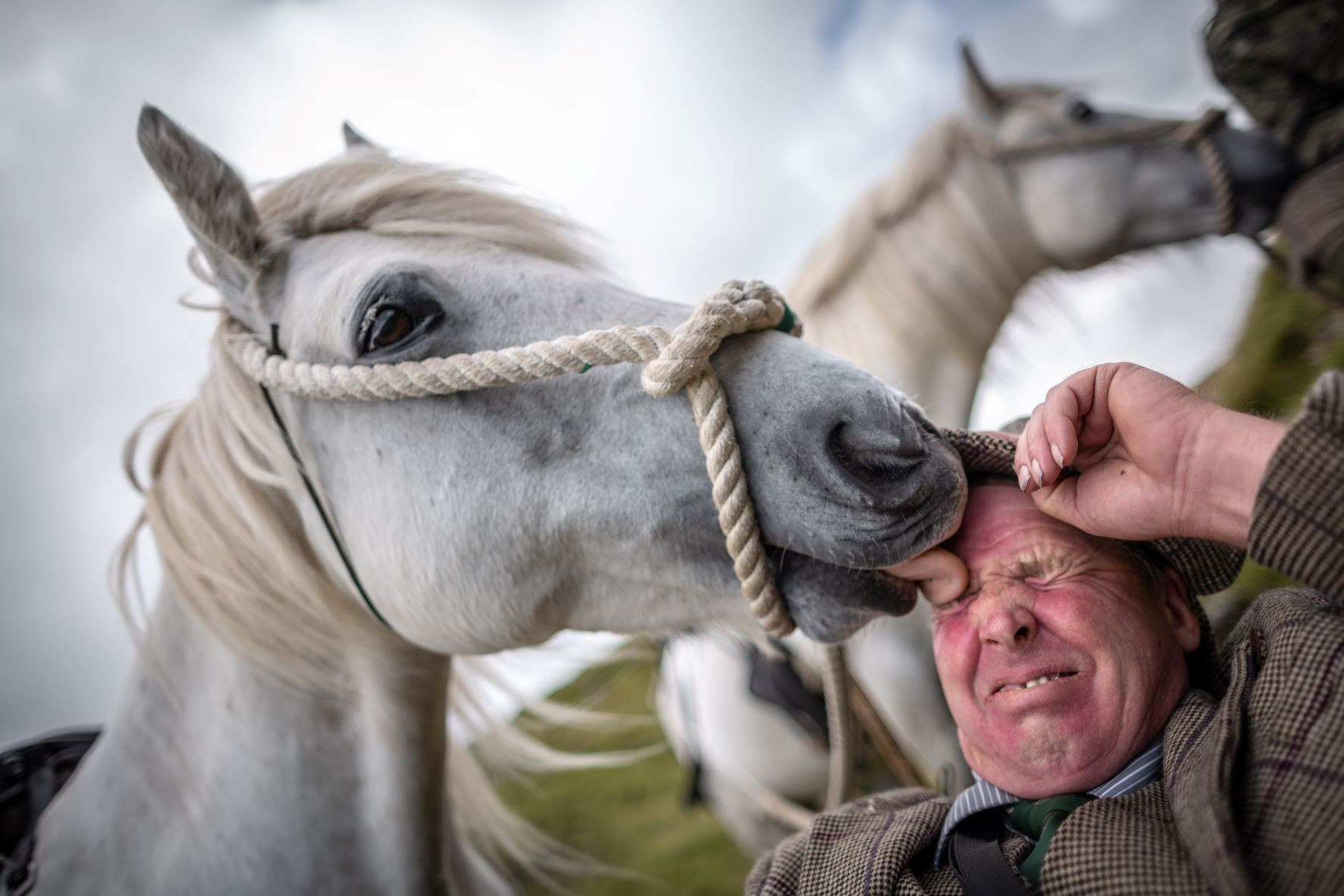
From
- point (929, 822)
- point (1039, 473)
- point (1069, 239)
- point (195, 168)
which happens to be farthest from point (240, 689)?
point (1069, 239)

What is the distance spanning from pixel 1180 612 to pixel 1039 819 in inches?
11.8

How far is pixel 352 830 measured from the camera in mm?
1095

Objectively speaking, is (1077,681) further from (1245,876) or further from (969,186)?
(969,186)

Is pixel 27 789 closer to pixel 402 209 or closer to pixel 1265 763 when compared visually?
pixel 402 209

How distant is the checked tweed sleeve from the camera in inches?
21.0

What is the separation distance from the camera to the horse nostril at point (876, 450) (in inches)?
29.5

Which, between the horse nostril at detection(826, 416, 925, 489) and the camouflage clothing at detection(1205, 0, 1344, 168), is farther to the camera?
the camouflage clothing at detection(1205, 0, 1344, 168)

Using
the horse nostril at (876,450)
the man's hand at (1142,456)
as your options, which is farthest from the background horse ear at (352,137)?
the man's hand at (1142,456)

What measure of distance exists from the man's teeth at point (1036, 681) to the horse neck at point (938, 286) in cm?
129

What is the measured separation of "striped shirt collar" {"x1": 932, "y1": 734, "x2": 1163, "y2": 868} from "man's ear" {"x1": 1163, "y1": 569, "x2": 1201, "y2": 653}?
127 millimetres

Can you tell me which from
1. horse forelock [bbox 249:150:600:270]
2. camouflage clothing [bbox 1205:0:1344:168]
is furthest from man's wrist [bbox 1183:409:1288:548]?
camouflage clothing [bbox 1205:0:1344:168]

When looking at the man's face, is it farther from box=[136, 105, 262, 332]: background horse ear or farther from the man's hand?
box=[136, 105, 262, 332]: background horse ear

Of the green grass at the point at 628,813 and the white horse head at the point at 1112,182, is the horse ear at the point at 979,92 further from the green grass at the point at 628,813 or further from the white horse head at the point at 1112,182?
the green grass at the point at 628,813

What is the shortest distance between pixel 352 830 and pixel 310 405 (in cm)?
65
